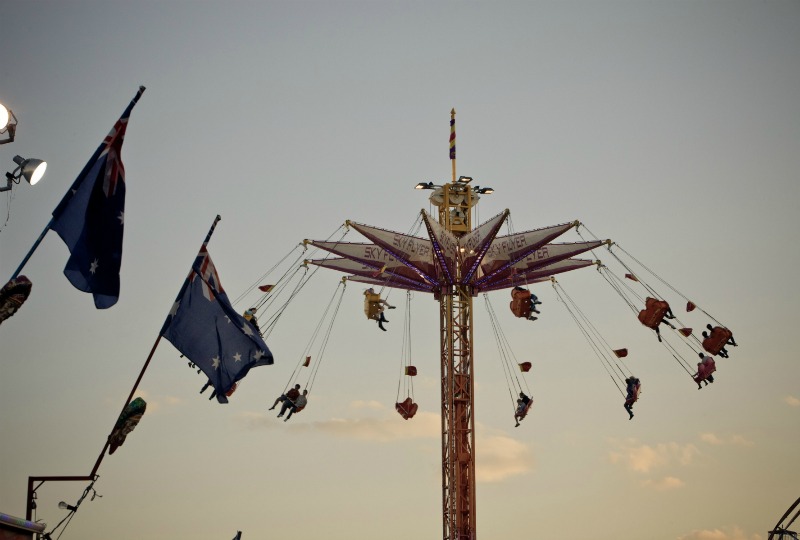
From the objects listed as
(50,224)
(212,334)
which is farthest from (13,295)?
(212,334)

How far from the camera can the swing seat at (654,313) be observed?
40.0 meters

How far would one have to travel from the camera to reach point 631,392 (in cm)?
4084

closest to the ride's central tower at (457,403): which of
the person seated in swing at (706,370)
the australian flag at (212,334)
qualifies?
the person seated in swing at (706,370)

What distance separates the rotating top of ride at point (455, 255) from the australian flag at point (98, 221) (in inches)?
789

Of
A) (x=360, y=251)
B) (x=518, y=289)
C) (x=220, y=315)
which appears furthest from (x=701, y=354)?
(x=220, y=315)

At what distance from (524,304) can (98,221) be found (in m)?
22.7

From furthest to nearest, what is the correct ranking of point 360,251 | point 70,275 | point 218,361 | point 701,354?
point 360,251 < point 701,354 < point 218,361 < point 70,275

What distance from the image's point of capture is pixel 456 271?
143 ft

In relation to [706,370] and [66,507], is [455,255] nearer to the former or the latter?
[706,370]

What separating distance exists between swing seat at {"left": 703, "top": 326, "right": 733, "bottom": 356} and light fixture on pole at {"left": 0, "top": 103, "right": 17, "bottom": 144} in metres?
26.6

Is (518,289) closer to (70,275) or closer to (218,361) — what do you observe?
(218,361)

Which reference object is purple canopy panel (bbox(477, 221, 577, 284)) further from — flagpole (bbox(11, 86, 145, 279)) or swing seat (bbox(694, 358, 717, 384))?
flagpole (bbox(11, 86, 145, 279))

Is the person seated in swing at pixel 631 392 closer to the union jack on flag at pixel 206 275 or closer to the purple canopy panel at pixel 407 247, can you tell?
the purple canopy panel at pixel 407 247

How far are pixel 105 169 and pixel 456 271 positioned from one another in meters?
24.0
